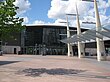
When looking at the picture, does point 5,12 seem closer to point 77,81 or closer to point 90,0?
point 77,81

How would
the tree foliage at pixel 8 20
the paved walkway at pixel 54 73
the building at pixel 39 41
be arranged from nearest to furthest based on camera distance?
the paved walkway at pixel 54 73
the tree foliage at pixel 8 20
the building at pixel 39 41

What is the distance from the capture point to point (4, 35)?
2203 centimetres

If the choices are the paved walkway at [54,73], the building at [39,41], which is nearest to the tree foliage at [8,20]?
the paved walkway at [54,73]

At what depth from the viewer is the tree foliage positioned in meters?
21.3

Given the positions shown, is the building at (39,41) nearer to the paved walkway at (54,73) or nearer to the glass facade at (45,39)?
the glass facade at (45,39)

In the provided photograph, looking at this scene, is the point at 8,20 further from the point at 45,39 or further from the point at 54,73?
the point at 45,39

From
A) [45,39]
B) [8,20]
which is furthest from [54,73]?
[45,39]

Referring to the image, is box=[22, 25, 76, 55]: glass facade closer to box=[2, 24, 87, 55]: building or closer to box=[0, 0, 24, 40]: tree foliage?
box=[2, 24, 87, 55]: building

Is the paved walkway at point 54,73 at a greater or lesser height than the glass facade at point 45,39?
lesser

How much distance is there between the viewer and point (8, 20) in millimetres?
21750

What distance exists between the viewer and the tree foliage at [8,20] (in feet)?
69.9

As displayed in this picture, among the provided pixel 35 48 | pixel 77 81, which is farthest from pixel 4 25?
pixel 35 48

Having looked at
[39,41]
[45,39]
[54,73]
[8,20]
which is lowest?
[54,73]

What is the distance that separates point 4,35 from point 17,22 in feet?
4.86
